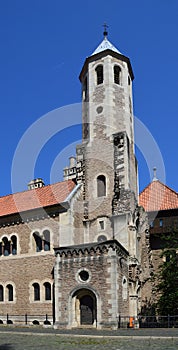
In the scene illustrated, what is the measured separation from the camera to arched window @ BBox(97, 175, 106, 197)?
106 ft

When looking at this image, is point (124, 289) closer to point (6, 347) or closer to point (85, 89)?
point (6, 347)

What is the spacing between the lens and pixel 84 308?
26469 millimetres

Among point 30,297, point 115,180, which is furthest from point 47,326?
point 115,180

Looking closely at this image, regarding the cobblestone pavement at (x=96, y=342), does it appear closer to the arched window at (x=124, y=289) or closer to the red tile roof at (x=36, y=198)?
the arched window at (x=124, y=289)

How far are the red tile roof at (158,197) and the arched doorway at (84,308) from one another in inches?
587

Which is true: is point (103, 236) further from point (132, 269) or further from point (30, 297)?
point (30, 297)

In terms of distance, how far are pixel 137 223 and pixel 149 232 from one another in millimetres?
5353

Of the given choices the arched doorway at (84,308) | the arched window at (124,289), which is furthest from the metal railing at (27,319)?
the arched window at (124,289)

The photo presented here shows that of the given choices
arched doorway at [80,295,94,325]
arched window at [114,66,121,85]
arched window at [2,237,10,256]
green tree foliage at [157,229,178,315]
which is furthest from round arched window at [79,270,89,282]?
arched window at [114,66,121,85]

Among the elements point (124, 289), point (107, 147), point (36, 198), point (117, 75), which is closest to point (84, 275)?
point (124, 289)

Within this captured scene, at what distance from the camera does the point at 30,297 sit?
30.4m

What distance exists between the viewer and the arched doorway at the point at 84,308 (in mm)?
26031

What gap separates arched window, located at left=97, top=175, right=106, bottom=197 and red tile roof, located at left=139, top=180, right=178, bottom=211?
8.73 meters

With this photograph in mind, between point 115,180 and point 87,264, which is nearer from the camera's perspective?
point 87,264
